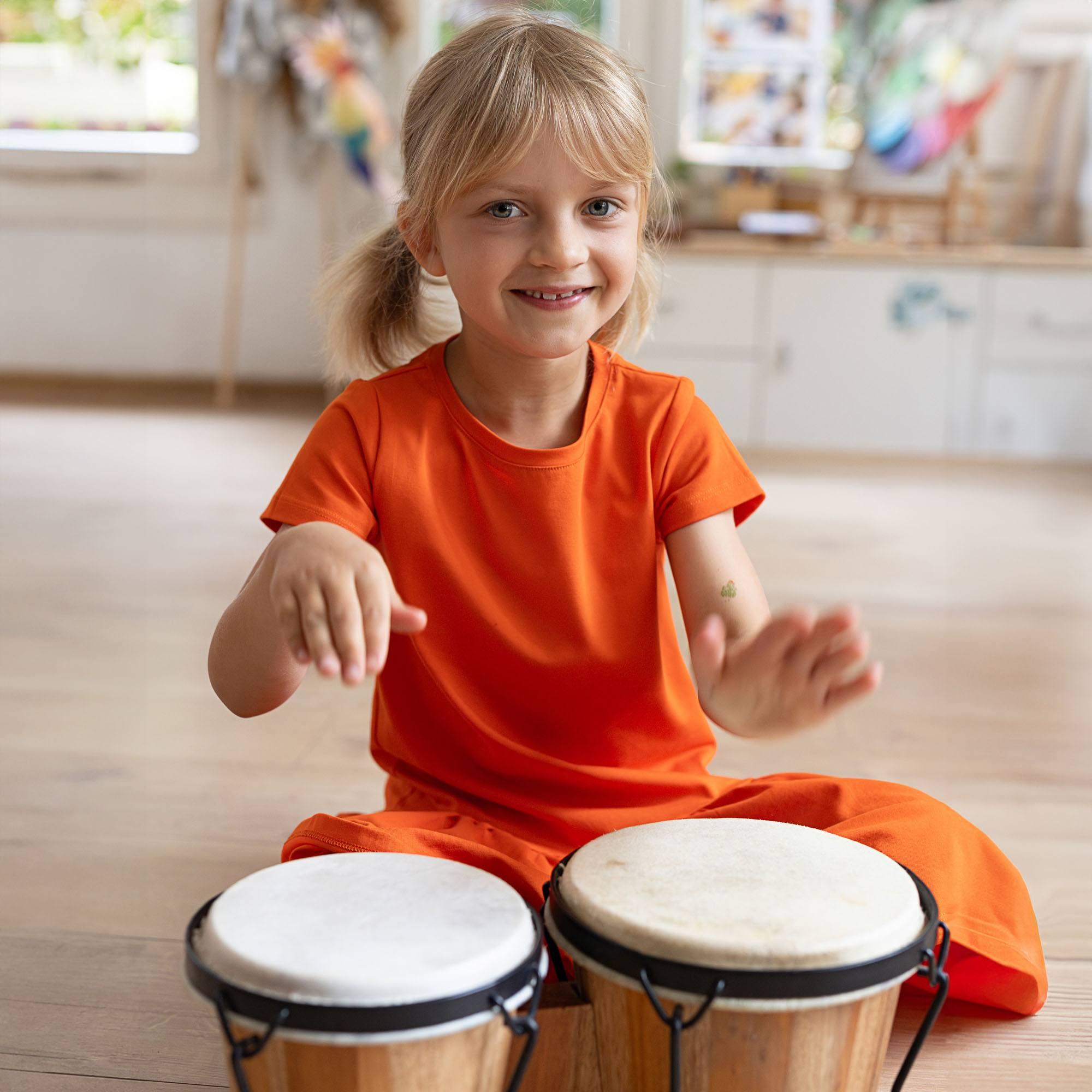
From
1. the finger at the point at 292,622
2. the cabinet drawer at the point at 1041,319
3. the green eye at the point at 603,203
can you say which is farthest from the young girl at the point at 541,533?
the cabinet drawer at the point at 1041,319

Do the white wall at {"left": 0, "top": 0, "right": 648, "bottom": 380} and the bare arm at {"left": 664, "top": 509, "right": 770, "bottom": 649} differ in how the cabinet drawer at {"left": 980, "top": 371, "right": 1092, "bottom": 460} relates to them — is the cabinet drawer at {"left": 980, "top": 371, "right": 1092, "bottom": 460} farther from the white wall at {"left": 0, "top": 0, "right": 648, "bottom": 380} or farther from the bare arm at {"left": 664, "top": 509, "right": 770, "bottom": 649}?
the bare arm at {"left": 664, "top": 509, "right": 770, "bottom": 649}

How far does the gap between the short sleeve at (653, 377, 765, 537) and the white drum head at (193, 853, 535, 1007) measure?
0.37 m

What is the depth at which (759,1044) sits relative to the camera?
0.64 m

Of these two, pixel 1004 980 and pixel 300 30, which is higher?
pixel 300 30

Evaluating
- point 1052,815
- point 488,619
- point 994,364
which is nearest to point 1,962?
point 488,619

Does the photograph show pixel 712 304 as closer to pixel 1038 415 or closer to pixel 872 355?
pixel 872 355

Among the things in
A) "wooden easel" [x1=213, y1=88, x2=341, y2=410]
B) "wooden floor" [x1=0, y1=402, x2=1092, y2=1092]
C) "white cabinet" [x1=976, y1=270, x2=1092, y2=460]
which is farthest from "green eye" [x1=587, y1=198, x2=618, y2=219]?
"wooden easel" [x1=213, y1=88, x2=341, y2=410]

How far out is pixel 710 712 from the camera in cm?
82

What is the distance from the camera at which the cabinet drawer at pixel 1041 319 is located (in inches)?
128

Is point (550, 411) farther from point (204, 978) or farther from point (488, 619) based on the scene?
point (204, 978)

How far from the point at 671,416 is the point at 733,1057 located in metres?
0.50

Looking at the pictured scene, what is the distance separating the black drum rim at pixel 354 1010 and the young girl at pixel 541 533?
10.2 inches

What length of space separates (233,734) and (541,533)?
26.0 inches

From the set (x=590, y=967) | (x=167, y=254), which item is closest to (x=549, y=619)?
(x=590, y=967)
